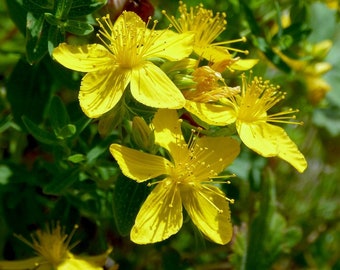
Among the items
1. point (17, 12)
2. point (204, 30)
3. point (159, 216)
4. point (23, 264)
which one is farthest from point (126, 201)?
point (17, 12)

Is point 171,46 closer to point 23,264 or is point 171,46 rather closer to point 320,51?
point 23,264

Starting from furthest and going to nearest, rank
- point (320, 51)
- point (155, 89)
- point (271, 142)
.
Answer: point (320, 51) → point (271, 142) → point (155, 89)

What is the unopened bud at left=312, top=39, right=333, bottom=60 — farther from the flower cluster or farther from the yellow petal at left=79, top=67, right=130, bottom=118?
the yellow petal at left=79, top=67, right=130, bottom=118

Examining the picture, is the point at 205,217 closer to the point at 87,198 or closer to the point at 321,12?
the point at 87,198

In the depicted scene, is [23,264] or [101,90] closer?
[101,90]

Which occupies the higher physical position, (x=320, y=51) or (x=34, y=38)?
(x=320, y=51)

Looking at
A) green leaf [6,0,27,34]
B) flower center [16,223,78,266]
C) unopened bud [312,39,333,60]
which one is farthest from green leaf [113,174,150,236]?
unopened bud [312,39,333,60]
